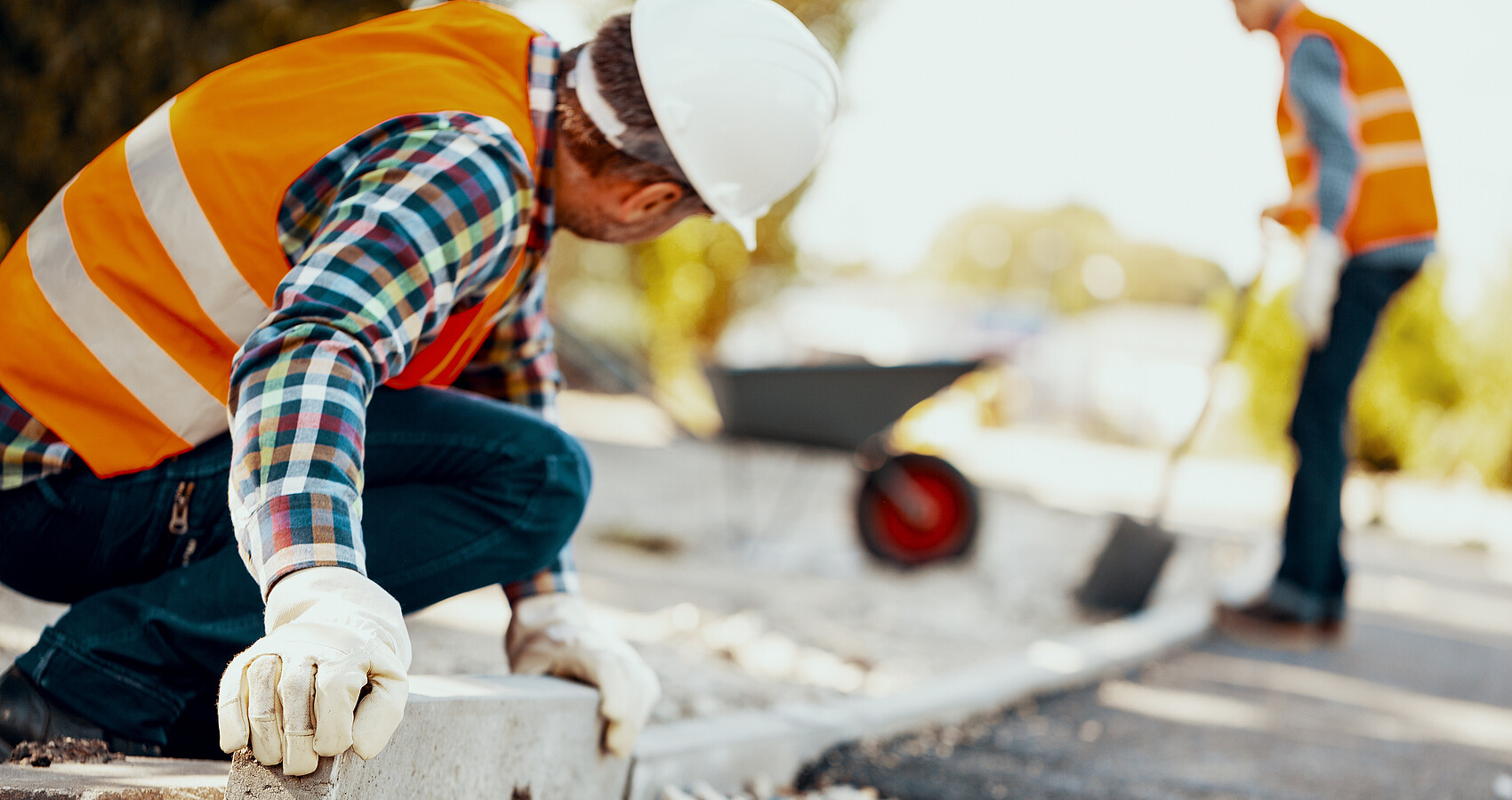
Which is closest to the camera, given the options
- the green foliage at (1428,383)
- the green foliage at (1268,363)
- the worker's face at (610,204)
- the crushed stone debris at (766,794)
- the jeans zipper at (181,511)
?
the jeans zipper at (181,511)

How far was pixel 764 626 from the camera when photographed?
3227 millimetres

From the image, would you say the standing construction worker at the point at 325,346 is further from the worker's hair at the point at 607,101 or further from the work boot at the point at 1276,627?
the work boot at the point at 1276,627

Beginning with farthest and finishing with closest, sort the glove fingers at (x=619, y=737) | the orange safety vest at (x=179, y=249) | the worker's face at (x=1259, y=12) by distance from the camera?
the worker's face at (x=1259, y=12) → the glove fingers at (x=619, y=737) → the orange safety vest at (x=179, y=249)

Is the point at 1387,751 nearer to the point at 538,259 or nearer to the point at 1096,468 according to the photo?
the point at 538,259

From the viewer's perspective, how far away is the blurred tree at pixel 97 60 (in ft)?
11.1

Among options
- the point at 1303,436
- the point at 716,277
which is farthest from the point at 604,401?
the point at 1303,436

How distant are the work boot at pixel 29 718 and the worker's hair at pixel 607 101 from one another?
92 centimetres

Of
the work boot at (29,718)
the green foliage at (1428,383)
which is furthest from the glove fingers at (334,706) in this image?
the green foliage at (1428,383)

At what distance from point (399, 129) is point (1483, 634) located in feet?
15.9

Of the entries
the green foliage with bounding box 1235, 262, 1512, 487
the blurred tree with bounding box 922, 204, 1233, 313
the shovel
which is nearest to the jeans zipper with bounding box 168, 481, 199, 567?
the shovel

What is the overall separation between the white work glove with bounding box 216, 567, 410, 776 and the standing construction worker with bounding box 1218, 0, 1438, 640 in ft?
9.13

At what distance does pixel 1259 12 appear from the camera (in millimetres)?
3088

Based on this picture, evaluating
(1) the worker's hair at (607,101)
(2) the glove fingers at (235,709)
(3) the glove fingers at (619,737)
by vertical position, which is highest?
(1) the worker's hair at (607,101)

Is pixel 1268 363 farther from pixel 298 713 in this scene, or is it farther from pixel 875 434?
pixel 298 713
